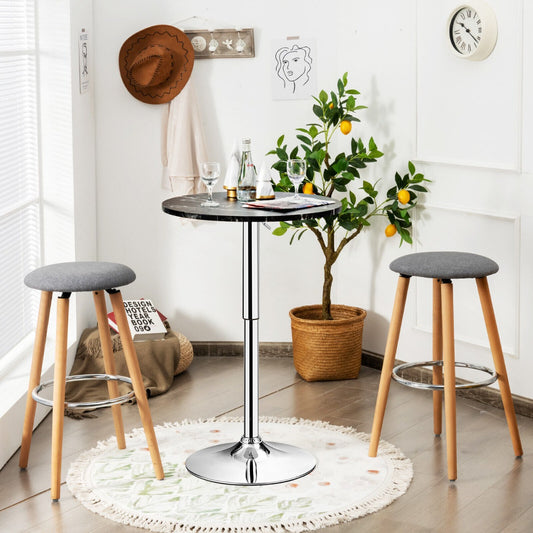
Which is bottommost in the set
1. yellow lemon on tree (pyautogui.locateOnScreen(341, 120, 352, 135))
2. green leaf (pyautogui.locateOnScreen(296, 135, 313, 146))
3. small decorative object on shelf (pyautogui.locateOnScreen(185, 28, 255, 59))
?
green leaf (pyautogui.locateOnScreen(296, 135, 313, 146))

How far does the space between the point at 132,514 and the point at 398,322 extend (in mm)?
1109

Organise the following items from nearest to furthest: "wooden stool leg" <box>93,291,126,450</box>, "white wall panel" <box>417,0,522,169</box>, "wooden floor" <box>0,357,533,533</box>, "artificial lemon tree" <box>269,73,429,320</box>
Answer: "wooden floor" <box>0,357,533,533</box>, "wooden stool leg" <box>93,291,126,450</box>, "white wall panel" <box>417,0,522,169</box>, "artificial lemon tree" <box>269,73,429,320</box>

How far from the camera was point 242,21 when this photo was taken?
14.3 ft

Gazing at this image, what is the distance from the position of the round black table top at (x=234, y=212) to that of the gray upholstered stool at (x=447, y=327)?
1.23ft

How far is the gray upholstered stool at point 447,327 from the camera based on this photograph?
3.08 m

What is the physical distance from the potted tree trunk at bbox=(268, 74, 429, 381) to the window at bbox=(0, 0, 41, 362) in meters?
1.07

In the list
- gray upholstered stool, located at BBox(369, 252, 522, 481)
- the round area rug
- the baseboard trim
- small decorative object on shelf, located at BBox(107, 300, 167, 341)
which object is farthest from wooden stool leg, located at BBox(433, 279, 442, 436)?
small decorative object on shelf, located at BBox(107, 300, 167, 341)

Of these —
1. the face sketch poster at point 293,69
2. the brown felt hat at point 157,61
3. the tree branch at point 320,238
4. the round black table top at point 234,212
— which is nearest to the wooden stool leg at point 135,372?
the round black table top at point 234,212

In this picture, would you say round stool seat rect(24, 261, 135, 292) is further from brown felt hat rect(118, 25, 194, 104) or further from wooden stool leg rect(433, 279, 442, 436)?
brown felt hat rect(118, 25, 194, 104)

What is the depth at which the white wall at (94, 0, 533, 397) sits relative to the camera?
12.1ft

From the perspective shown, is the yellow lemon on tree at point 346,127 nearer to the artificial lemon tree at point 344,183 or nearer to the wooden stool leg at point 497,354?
the artificial lemon tree at point 344,183

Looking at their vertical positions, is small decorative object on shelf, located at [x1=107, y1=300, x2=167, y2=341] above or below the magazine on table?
below

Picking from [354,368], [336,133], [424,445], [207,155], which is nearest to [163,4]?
[207,155]

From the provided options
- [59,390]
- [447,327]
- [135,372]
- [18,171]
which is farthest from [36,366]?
[447,327]
